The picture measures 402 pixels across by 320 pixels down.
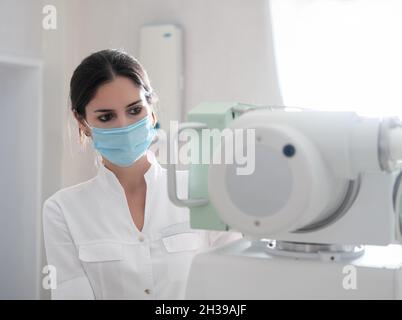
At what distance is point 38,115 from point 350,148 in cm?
261

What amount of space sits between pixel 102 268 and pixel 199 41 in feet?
5.97

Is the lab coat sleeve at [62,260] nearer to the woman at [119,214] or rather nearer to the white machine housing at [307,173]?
the woman at [119,214]

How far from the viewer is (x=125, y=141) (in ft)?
4.62

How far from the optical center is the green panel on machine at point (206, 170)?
84 cm

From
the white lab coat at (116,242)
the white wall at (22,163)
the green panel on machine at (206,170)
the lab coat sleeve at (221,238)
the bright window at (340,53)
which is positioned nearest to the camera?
the green panel on machine at (206,170)

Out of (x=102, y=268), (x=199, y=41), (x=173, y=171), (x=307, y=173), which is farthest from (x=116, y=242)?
(x=199, y=41)

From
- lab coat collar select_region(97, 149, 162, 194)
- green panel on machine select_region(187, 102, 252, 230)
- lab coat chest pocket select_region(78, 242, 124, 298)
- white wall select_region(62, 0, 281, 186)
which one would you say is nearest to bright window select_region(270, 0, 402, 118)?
white wall select_region(62, 0, 281, 186)

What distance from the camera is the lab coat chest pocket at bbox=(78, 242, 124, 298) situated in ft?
4.42

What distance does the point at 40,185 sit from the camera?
10.2 ft

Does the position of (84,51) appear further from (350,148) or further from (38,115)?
(350,148)

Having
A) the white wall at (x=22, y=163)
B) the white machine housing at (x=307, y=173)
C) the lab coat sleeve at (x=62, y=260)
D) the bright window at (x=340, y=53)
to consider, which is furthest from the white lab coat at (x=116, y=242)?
the white wall at (x=22, y=163)

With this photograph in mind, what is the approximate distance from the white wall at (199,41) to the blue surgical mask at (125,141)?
53.2 inches

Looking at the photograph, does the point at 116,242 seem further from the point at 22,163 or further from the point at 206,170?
the point at 22,163
